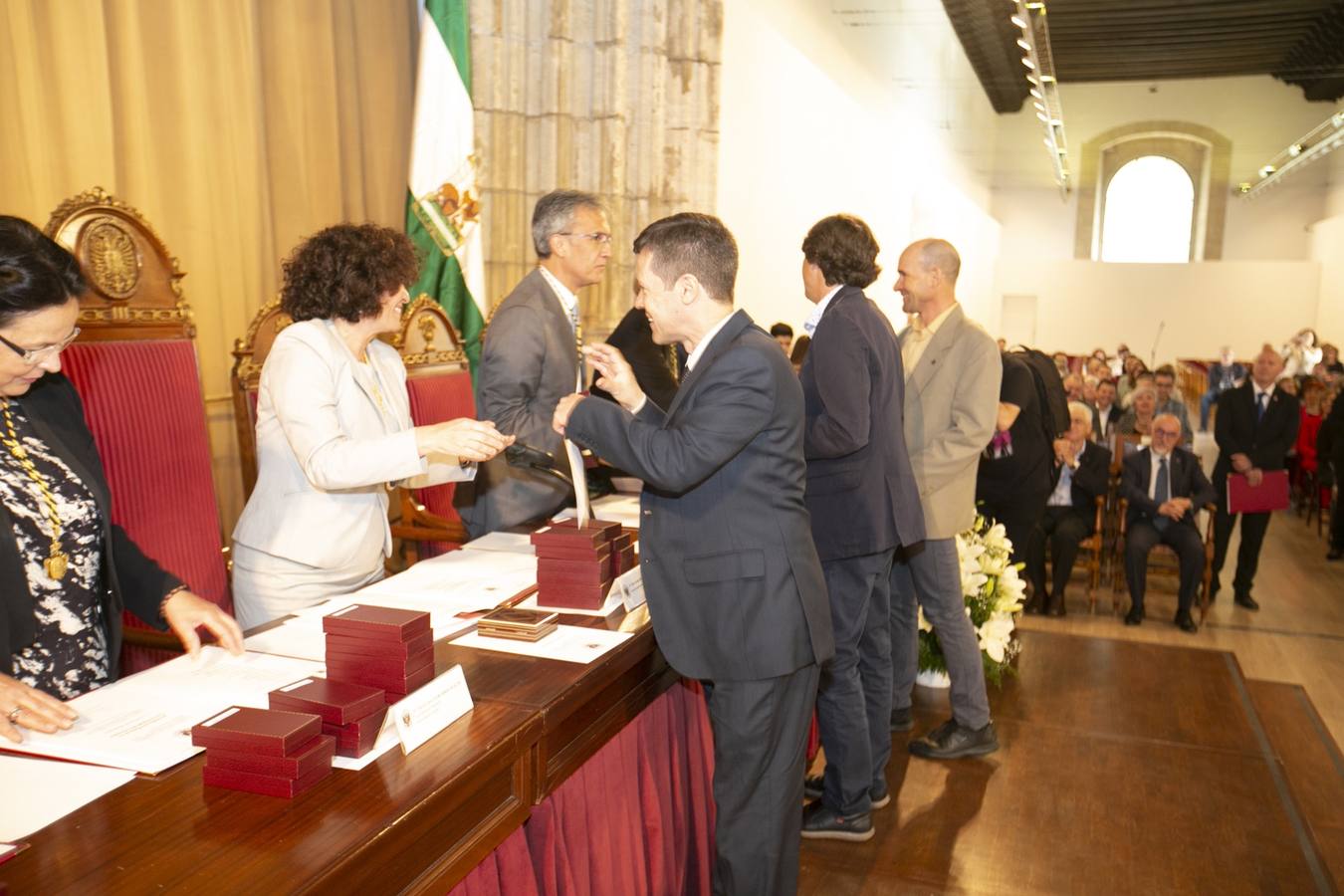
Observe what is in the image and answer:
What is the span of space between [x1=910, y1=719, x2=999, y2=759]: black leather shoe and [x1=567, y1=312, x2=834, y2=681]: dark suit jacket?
1.91 m

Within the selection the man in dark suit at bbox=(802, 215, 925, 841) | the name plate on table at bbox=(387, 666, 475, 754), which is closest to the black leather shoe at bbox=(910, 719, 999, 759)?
the man in dark suit at bbox=(802, 215, 925, 841)

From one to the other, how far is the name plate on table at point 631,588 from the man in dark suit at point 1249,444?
549 cm

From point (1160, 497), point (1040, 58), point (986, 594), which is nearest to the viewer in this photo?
point (986, 594)

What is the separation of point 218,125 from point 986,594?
3.46 metres

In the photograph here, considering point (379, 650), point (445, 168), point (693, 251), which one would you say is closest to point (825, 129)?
point (445, 168)

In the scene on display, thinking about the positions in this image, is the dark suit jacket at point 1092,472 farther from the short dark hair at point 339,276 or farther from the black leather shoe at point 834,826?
the short dark hair at point 339,276

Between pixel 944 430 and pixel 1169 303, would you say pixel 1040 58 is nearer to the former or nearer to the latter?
pixel 944 430

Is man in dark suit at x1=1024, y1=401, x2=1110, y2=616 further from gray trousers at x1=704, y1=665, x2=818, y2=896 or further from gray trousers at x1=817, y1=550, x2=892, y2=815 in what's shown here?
gray trousers at x1=704, y1=665, x2=818, y2=896

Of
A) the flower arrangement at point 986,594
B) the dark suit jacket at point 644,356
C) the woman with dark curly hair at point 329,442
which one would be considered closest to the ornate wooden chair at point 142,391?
the woman with dark curly hair at point 329,442

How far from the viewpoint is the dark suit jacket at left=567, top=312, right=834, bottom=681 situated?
199cm

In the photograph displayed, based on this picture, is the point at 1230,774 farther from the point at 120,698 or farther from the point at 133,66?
the point at 133,66

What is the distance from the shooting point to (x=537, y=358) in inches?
113

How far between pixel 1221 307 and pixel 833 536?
19226mm

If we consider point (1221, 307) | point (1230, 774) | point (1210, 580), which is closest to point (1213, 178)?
point (1221, 307)
